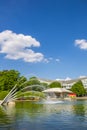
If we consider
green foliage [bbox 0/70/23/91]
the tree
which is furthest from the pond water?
green foliage [bbox 0/70/23/91]

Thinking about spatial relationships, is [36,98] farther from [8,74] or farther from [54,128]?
[54,128]

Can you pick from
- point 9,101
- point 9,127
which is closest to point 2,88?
point 9,101

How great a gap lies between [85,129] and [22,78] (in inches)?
4917

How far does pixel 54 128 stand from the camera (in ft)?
116

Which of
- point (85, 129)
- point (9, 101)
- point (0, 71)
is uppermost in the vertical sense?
point (0, 71)

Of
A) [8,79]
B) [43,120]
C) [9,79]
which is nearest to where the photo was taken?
[43,120]

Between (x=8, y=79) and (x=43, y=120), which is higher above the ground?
(x=8, y=79)

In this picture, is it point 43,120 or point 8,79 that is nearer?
point 43,120

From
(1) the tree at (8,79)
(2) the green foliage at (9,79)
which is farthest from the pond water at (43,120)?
(2) the green foliage at (9,79)

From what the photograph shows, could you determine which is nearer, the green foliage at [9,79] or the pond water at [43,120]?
the pond water at [43,120]

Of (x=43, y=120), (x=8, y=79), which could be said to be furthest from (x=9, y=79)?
(x=43, y=120)

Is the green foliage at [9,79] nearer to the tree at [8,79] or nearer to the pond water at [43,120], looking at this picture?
the tree at [8,79]

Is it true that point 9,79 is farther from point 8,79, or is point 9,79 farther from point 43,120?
point 43,120

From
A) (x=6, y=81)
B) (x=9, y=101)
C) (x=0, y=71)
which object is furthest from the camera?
(x=0, y=71)
